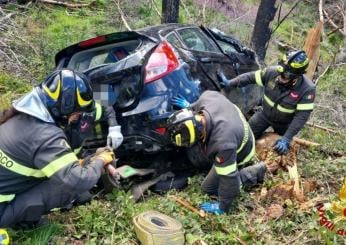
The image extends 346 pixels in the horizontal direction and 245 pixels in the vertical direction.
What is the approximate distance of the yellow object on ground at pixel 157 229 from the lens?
3477mm

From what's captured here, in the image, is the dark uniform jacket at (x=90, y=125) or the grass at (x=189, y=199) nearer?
the grass at (x=189, y=199)

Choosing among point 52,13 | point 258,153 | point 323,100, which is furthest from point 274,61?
point 258,153

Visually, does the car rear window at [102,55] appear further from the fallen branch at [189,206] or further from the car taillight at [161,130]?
the fallen branch at [189,206]

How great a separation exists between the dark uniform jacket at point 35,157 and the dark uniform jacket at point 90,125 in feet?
2.25

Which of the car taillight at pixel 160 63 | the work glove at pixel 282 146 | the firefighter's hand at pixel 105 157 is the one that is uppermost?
the car taillight at pixel 160 63

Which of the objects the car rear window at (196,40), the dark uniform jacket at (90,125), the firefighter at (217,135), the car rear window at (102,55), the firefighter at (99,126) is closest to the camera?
the firefighter at (217,135)

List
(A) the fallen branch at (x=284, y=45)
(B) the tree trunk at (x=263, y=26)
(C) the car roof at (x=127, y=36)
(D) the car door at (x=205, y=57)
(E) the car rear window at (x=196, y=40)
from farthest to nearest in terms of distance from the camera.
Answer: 1. (A) the fallen branch at (x=284, y=45)
2. (B) the tree trunk at (x=263, y=26)
3. (E) the car rear window at (x=196, y=40)
4. (D) the car door at (x=205, y=57)
5. (C) the car roof at (x=127, y=36)

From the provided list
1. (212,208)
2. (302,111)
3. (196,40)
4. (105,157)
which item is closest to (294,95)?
(302,111)

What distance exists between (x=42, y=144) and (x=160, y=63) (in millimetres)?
1537

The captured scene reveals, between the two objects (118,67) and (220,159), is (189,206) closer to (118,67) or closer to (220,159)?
(220,159)

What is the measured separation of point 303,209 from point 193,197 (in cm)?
102

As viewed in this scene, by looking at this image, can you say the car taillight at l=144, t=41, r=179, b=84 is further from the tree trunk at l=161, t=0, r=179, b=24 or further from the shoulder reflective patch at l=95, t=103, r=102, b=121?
the tree trunk at l=161, t=0, r=179, b=24

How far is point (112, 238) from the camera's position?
3.63 meters

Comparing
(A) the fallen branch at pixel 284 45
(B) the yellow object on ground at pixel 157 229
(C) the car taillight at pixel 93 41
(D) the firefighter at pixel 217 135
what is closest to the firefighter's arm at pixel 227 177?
(D) the firefighter at pixel 217 135
